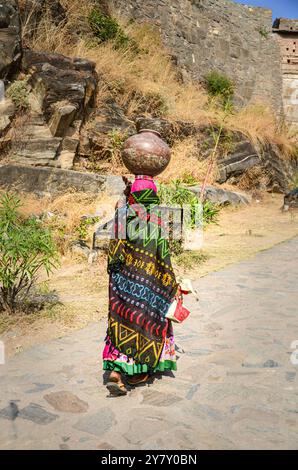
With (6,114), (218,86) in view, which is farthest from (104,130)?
(218,86)

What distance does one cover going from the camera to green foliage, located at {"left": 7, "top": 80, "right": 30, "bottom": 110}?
30.4 feet

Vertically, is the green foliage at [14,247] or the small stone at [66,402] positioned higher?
the green foliage at [14,247]

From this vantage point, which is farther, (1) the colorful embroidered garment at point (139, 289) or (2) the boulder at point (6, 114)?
(2) the boulder at point (6, 114)

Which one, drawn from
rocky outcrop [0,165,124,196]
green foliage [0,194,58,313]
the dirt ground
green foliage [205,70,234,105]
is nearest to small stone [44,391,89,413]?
the dirt ground

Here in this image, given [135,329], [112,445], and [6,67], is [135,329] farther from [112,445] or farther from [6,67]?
[6,67]

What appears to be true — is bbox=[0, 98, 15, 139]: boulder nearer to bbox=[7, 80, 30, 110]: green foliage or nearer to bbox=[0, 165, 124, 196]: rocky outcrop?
bbox=[7, 80, 30, 110]: green foliage

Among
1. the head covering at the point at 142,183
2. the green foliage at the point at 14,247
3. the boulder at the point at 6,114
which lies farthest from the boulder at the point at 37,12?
the head covering at the point at 142,183

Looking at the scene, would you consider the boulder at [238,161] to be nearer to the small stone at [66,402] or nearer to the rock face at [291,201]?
the rock face at [291,201]

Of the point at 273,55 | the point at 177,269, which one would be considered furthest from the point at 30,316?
the point at 273,55

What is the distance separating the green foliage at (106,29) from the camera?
1266 centimetres

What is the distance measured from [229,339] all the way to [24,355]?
5.56 feet

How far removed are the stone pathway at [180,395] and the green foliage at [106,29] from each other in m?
10.5

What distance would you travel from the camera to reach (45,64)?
9.93 meters

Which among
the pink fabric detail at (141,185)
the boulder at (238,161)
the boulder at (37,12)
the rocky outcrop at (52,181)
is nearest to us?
the pink fabric detail at (141,185)
